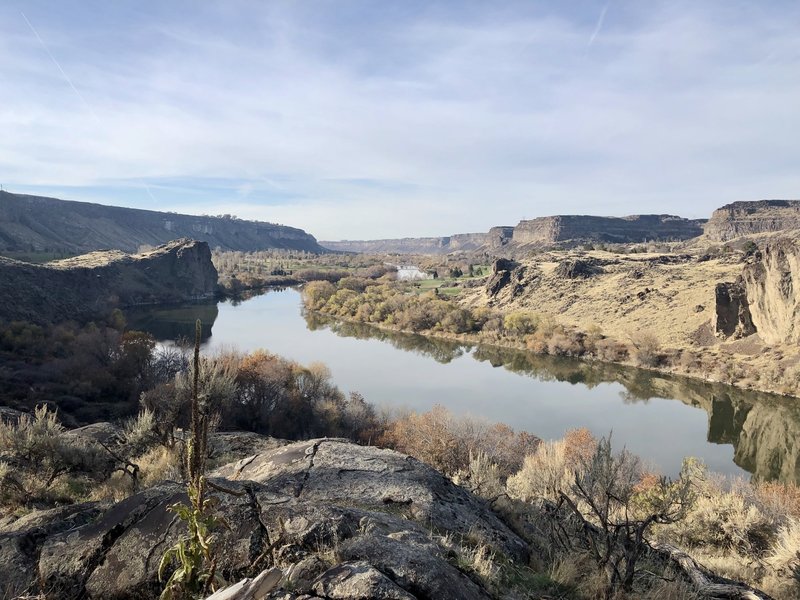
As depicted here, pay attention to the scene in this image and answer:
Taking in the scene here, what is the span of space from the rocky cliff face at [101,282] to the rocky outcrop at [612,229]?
120m

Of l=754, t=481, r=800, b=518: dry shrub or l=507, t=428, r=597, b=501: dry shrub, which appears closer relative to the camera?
l=507, t=428, r=597, b=501: dry shrub

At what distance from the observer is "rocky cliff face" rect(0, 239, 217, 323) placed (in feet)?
189

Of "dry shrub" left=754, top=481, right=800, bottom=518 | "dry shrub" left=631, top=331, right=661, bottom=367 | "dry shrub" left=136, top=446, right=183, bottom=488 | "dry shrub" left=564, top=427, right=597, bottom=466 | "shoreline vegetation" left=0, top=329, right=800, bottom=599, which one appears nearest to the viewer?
"shoreline vegetation" left=0, top=329, right=800, bottom=599

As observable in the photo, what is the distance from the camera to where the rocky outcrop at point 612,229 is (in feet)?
577

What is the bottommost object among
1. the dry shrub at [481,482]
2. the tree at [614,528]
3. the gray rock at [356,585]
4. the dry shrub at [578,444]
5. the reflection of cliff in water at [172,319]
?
the reflection of cliff in water at [172,319]

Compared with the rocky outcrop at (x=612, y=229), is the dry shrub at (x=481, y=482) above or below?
below

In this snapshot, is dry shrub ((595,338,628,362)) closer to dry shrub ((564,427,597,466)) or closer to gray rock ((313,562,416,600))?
dry shrub ((564,427,597,466))

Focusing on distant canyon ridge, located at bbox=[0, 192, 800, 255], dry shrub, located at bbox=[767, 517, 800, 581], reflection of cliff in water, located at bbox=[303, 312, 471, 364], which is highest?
distant canyon ridge, located at bbox=[0, 192, 800, 255]

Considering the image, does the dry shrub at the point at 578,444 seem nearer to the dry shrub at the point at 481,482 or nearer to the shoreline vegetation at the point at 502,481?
the shoreline vegetation at the point at 502,481

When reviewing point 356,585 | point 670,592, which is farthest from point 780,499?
point 356,585

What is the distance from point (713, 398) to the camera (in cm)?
3847

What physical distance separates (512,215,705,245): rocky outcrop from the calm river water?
131853 mm

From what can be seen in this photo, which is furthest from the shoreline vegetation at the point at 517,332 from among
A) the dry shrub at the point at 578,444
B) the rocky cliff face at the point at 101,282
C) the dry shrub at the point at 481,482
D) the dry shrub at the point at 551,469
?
the dry shrub at the point at 481,482

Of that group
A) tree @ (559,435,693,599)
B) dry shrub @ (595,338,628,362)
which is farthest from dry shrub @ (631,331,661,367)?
tree @ (559,435,693,599)
